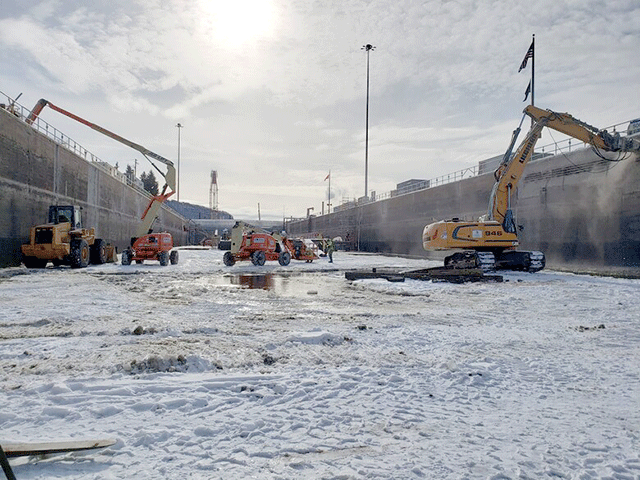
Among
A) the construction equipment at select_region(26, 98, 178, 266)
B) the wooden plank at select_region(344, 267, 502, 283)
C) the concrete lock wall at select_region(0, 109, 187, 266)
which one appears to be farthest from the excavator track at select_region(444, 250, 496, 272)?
the concrete lock wall at select_region(0, 109, 187, 266)

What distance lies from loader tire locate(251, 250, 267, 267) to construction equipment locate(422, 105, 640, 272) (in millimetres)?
8360

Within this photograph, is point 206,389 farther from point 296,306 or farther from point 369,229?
point 369,229

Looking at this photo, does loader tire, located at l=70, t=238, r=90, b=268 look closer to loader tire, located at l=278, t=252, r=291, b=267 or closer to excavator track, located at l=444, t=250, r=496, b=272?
loader tire, located at l=278, t=252, r=291, b=267

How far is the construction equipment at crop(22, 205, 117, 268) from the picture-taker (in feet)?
57.4

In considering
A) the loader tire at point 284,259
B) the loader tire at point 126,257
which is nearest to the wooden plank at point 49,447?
the loader tire at point 284,259

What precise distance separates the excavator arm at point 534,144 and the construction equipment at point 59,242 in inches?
730

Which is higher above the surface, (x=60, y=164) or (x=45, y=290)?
(x=60, y=164)

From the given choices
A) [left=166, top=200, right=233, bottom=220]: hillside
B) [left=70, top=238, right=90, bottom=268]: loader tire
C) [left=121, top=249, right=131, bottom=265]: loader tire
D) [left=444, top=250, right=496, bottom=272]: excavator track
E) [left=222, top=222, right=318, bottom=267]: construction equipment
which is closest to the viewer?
[left=444, top=250, right=496, bottom=272]: excavator track

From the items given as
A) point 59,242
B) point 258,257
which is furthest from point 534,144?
point 59,242

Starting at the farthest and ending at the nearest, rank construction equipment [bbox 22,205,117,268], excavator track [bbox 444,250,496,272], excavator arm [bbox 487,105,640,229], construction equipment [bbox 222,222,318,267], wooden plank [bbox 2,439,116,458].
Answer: construction equipment [bbox 222,222,318,267] < construction equipment [bbox 22,205,117,268] < excavator track [bbox 444,250,496,272] < excavator arm [bbox 487,105,640,229] < wooden plank [bbox 2,439,116,458]

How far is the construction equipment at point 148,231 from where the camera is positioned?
21594 mm

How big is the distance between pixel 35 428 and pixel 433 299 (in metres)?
8.57

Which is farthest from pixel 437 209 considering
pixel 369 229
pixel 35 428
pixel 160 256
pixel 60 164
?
pixel 35 428

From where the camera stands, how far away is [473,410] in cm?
347
